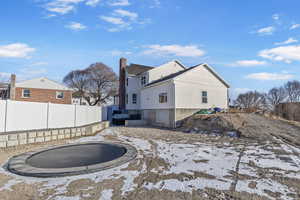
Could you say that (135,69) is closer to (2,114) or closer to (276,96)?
(2,114)

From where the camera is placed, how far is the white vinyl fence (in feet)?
20.3

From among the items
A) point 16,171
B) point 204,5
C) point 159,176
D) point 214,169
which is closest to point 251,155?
point 214,169

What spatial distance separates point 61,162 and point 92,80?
25.9 meters

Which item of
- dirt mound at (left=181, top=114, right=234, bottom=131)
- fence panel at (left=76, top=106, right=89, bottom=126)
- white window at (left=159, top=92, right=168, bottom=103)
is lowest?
dirt mound at (left=181, top=114, right=234, bottom=131)

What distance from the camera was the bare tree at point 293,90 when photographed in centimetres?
3431

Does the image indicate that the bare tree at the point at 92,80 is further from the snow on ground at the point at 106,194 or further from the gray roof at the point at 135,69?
the snow on ground at the point at 106,194

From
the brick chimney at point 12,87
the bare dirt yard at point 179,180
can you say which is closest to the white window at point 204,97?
the bare dirt yard at point 179,180

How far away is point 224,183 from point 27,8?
1204cm

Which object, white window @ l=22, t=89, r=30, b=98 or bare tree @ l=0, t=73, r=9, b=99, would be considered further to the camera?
bare tree @ l=0, t=73, r=9, b=99

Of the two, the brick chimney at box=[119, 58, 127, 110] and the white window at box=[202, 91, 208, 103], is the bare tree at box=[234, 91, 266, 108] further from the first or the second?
the brick chimney at box=[119, 58, 127, 110]

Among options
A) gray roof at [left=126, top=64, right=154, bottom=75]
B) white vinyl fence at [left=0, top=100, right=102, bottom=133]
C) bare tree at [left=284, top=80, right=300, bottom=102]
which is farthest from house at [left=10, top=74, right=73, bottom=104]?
bare tree at [left=284, top=80, right=300, bottom=102]

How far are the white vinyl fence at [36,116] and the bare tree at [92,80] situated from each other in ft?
64.6

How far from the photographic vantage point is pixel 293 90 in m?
35.0

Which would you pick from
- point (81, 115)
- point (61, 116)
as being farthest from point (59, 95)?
point (61, 116)
